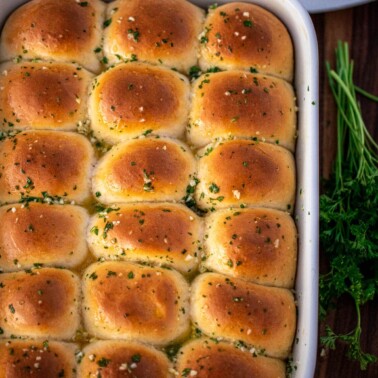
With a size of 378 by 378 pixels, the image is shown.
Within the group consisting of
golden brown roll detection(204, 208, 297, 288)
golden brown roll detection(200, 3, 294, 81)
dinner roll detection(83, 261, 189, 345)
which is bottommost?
dinner roll detection(83, 261, 189, 345)

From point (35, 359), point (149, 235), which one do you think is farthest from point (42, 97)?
point (35, 359)

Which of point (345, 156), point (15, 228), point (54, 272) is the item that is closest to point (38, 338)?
point (54, 272)

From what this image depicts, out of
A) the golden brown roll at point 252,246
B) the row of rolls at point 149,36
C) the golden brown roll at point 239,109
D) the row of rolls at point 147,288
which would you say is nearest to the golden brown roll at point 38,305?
the row of rolls at point 147,288

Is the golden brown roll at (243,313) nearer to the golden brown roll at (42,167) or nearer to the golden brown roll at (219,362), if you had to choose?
the golden brown roll at (219,362)

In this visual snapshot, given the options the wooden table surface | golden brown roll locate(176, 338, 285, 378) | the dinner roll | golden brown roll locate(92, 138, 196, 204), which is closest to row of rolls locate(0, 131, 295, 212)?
golden brown roll locate(92, 138, 196, 204)

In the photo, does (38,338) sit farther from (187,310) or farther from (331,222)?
(331,222)

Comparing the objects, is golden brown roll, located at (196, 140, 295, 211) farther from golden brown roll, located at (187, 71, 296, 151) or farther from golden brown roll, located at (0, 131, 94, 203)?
golden brown roll, located at (0, 131, 94, 203)

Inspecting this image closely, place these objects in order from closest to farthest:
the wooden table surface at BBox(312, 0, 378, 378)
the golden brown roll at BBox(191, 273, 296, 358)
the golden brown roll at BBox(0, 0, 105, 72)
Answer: the golden brown roll at BBox(191, 273, 296, 358)
the golden brown roll at BBox(0, 0, 105, 72)
the wooden table surface at BBox(312, 0, 378, 378)
